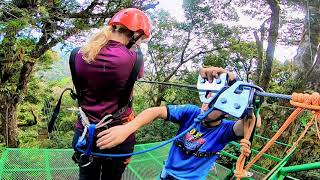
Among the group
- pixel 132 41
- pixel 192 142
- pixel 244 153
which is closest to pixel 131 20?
pixel 132 41

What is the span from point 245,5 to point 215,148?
8.30 m

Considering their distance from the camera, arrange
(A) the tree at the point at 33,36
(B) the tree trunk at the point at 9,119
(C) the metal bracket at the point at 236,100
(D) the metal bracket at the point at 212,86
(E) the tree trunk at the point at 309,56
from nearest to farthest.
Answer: (C) the metal bracket at the point at 236,100
(D) the metal bracket at the point at 212,86
(A) the tree at the point at 33,36
(E) the tree trunk at the point at 309,56
(B) the tree trunk at the point at 9,119

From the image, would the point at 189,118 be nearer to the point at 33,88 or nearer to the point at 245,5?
the point at 33,88

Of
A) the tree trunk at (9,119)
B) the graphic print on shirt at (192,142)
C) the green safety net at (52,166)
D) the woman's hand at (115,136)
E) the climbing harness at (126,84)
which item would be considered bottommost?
the tree trunk at (9,119)

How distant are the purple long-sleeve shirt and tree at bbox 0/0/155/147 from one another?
262 centimetres

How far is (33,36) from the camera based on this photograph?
5.07 metres

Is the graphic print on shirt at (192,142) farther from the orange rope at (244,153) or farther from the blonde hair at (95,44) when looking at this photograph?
the blonde hair at (95,44)

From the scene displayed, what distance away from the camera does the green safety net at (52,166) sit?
10.1 ft

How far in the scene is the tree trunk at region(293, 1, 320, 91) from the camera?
478 centimetres

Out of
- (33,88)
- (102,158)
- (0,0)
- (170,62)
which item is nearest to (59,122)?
(33,88)

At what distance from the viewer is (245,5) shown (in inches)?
368

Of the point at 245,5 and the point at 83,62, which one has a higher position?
the point at 245,5

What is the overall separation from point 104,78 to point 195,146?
0.54m

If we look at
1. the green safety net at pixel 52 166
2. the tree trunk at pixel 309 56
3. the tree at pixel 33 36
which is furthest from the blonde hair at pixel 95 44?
the tree trunk at pixel 309 56
